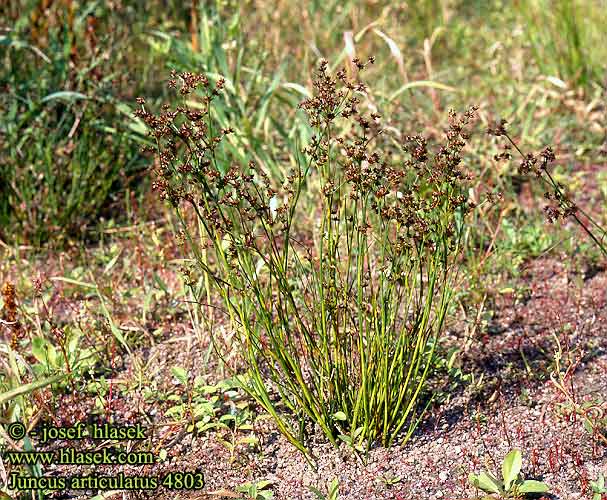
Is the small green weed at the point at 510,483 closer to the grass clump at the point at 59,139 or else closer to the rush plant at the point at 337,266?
the rush plant at the point at 337,266

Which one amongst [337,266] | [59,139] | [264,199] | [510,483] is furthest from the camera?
[59,139]

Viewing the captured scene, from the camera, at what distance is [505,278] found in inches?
137

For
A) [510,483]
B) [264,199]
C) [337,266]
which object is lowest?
[510,483]

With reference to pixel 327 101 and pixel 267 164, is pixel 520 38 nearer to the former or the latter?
pixel 267 164

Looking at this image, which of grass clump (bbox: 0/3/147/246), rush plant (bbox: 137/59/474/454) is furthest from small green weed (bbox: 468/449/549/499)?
grass clump (bbox: 0/3/147/246)

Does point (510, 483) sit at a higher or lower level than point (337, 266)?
lower

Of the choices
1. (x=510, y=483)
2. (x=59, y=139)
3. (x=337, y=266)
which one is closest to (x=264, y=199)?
(x=337, y=266)

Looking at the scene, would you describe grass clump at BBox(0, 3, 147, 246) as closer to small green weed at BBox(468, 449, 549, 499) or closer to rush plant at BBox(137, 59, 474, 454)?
rush plant at BBox(137, 59, 474, 454)

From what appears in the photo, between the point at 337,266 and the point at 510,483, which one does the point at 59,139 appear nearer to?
the point at 337,266

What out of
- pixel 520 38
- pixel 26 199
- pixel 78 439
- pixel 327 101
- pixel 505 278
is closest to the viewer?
pixel 327 101

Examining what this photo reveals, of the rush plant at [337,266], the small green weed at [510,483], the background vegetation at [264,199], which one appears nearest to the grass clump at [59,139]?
the background vegetation at [264,199]

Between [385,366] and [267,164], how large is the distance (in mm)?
1773

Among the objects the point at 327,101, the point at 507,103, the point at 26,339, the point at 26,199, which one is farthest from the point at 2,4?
the point at 327,101

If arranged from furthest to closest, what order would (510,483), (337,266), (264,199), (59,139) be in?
(59,139), (264,199), (337,266), (510,483)
